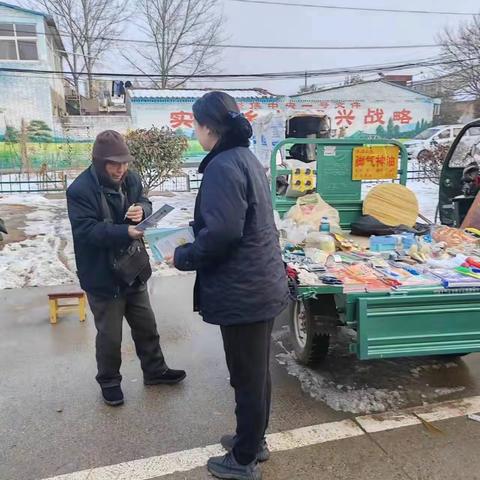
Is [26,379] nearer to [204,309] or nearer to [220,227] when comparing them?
[204,309]

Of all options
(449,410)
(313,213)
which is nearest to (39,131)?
(313,213)

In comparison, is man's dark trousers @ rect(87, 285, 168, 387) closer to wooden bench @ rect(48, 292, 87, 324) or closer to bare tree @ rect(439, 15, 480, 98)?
wooden bench @ rect(48, 292, 87, 324)

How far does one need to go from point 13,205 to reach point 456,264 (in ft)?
35.8

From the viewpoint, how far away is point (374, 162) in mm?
4871

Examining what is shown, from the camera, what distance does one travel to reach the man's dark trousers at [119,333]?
3.02 metres

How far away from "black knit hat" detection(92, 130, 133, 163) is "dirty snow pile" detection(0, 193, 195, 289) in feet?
10.8

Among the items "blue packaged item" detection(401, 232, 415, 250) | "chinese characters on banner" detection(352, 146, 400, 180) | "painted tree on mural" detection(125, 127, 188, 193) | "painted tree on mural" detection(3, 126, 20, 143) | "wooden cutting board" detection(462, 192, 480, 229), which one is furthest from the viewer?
"painted tree on mural" detection(3, 126, 20, 143)

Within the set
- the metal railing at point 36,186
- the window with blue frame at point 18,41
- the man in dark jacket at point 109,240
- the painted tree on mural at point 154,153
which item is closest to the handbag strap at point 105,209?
the man in dark jacket at point 109,240

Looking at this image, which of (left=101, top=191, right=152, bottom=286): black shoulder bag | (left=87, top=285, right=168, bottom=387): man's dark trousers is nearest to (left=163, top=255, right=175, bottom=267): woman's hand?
(left=101, top=191, right=152, bottom=286): black shoulder bag

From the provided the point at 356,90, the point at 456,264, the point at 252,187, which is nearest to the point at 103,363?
the point at 252,187

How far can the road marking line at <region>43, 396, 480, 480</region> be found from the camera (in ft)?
8.07

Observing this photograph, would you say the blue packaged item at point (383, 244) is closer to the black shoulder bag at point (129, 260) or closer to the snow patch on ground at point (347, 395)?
the snow patch on ground at point (347, 395)

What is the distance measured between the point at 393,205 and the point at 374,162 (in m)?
0.60

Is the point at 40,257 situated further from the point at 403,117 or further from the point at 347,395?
the point at 403,117
